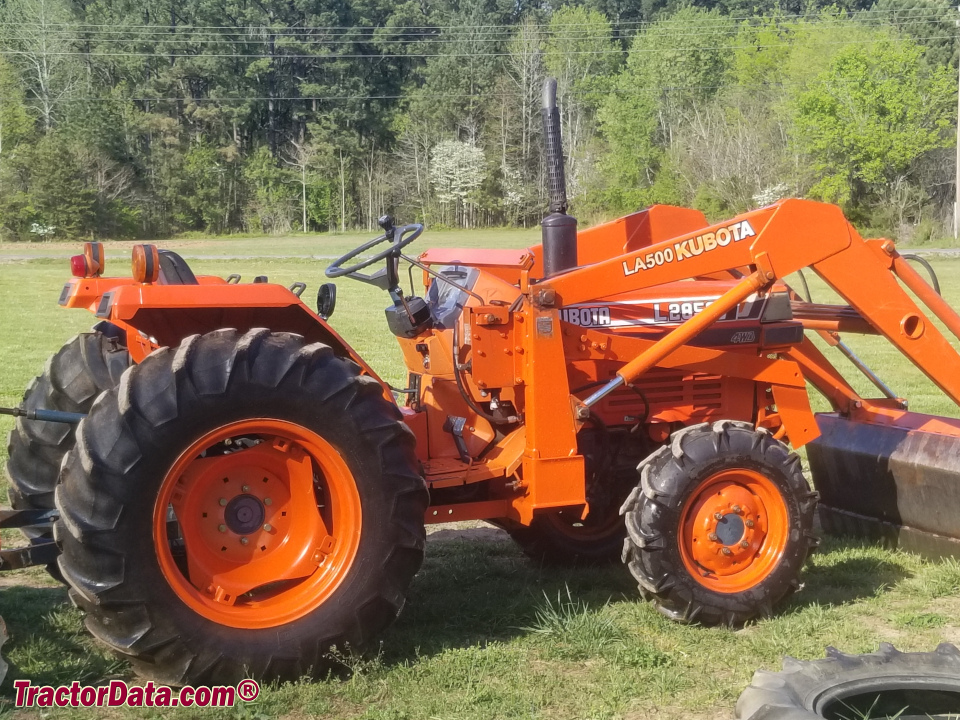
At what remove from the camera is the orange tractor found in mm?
3498

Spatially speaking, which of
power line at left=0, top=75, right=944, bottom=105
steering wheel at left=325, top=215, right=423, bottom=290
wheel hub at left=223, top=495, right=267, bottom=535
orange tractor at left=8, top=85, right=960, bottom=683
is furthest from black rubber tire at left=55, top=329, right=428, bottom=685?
power line at left=0, top=75, right=944, bottom=105

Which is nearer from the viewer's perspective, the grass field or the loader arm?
the grass field

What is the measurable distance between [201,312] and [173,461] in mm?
727

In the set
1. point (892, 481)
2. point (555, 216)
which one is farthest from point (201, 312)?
point (892, 481)

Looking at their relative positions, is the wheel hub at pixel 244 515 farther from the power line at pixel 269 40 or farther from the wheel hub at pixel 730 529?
the power line at pixel 269 40

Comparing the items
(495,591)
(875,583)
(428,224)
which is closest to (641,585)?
(495,591)

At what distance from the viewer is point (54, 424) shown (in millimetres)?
4559

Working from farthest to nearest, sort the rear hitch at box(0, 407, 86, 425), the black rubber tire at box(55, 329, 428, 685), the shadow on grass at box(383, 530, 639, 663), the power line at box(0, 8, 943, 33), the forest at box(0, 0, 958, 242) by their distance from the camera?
1. the power line at box(0, 8, 943, 33)
2. the forest at box(0, 0, 958, 242)
3. the shadow on grass at box(383, 530, 639, 663)
4. the rear hitch at box(0, 407, 86, 425)
5. the black rubber tire at box(55, 329, 428, 685)

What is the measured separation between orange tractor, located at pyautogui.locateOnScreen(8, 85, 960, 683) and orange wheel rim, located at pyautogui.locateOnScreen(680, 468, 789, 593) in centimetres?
1

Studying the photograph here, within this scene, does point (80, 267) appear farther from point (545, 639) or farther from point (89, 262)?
point (545, 639)

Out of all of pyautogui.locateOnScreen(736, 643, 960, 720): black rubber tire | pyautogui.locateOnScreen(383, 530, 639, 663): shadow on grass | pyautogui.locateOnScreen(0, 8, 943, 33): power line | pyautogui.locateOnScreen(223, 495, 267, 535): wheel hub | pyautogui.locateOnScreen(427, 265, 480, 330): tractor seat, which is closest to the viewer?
pyautogui.locateOnScreen(736, 643, 960, 720): black rubber tire

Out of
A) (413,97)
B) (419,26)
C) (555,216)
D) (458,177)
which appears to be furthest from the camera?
(419,26)

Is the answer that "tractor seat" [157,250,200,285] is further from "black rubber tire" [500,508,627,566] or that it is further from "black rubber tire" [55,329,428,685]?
"black rubber tire" [500,508,627,566]

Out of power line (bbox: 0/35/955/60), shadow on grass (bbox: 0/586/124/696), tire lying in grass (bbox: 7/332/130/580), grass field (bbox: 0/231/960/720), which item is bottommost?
grass field (bbox: 0/231/960/720)
